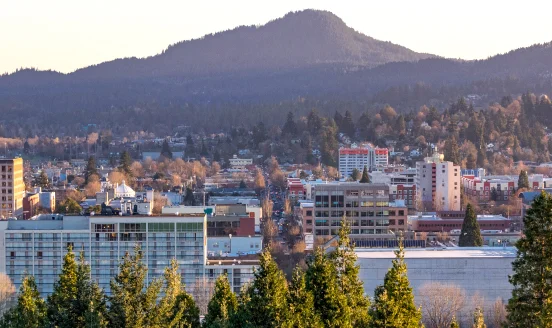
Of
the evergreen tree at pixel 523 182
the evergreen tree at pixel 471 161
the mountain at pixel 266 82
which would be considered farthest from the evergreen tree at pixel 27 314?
the mountain at pixel 266 82

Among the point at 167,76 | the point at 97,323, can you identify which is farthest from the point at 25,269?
the point at 167,76

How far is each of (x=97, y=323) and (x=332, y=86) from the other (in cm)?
14552

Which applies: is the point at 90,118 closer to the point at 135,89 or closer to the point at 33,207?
the point at 135,89

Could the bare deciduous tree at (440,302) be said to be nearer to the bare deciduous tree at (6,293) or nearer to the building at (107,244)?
the building at (107,244)

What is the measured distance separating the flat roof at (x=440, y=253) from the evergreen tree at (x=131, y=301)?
13794mm

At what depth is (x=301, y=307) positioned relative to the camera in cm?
1814

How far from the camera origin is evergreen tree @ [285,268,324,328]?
1802 centimetres

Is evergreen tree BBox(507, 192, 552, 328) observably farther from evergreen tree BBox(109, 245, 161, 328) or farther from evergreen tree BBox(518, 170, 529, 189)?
evergreen tree BBox(518, 170, 529, 189)

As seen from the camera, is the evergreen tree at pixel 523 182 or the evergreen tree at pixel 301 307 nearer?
the evergreen tree at pixel 301 307

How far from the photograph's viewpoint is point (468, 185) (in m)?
64.8

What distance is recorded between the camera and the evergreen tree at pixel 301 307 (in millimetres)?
18016

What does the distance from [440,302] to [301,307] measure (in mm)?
11879

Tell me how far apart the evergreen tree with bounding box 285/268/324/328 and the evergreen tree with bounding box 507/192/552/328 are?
2.92 m

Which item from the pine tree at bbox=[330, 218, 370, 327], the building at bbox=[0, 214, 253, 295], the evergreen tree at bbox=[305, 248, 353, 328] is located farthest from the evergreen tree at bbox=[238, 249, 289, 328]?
the building at bbox=[0, 214, 253, 295]
